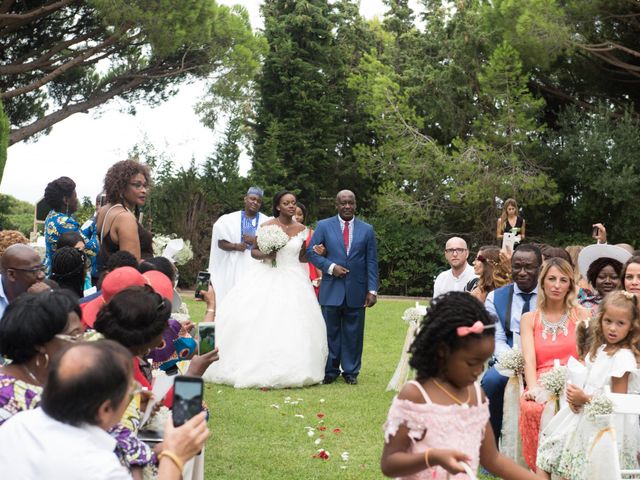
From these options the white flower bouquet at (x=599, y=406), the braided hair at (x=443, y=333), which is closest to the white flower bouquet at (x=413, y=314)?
the white flower bouquet at (x=599, y=406)

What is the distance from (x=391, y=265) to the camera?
75.7 ft

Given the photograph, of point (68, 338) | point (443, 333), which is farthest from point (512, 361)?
point (68, 338)

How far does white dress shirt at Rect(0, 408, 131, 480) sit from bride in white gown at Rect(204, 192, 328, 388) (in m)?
7.20

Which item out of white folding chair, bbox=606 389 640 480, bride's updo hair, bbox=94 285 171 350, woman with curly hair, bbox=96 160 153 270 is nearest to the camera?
bride's updo hair, bbox=94 285 171 350

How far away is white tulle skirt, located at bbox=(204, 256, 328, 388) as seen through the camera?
9820 mm

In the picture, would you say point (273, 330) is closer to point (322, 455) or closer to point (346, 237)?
point (346, 237)

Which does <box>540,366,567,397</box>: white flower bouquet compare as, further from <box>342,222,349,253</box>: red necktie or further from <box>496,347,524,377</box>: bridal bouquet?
<box>342,222,349,253</box>: red necktie

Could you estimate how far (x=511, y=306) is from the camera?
6832 mm

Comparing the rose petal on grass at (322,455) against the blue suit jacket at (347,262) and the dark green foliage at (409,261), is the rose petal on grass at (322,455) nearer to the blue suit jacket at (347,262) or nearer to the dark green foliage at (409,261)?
the blue suit jacket at (347,262)

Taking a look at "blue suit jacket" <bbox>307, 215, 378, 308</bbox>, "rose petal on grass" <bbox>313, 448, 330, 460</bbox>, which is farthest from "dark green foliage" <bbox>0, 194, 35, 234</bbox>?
"rose petal on grass" <bbox>313, 448, 330, 460</bbox>

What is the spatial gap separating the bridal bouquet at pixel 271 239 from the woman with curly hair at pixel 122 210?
3834mm

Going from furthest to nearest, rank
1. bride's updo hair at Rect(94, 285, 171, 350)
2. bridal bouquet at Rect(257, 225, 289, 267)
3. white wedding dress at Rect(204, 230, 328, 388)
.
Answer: bridal bouquet at Rect(257, 225, 289, 267)
white wedding dress at Rect(204, 230, 328, 388)
bride's updo hair at Rect(94, 285, 171, 350)

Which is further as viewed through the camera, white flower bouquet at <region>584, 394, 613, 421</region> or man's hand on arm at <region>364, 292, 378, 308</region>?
man's hand on arm at <region>364, 292, 378, 308</region>

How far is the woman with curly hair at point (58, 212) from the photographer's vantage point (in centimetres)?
743
